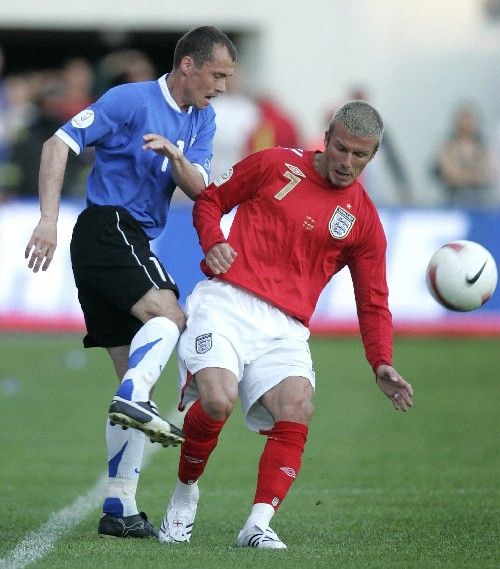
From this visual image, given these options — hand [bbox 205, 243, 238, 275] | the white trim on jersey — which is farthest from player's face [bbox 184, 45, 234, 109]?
hand [bbox 205, 243, 238, 275]

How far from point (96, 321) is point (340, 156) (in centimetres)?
146

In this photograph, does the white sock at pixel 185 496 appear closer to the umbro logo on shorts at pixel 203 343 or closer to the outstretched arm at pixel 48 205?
the umbro logo on shorts at pixel 203 343

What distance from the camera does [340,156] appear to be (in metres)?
6.66

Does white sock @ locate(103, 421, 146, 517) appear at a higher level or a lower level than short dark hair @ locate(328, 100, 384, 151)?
lower

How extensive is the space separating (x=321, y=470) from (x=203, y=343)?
8.64 ft

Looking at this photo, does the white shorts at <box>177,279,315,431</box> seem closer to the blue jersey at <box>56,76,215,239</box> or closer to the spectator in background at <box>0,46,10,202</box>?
the blue jersey at <box>56,76,215,239</box>

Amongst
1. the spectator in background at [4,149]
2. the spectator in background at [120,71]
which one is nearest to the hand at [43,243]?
the spectator in background at [120,71]

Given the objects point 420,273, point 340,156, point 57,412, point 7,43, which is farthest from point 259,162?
point 7,43

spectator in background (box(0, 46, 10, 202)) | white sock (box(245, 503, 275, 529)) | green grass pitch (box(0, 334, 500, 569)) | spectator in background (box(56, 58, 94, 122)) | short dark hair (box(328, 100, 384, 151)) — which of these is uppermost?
short dark hair (box(328, 100, 384, 151))

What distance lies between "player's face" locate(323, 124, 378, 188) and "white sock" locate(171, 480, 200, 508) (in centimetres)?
160

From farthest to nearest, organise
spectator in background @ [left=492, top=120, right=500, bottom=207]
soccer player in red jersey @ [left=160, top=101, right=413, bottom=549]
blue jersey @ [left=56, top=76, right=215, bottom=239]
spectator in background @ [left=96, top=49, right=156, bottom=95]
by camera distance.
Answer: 1. spectator in background @ [left=492, top=120, right=500, bottom=207]
2. spectator in background @ [left=96, top=49, right=156, bottom=95]
3. blue jersey @ [left=56, top=76, right=215, bottom=239]
4. soccer player in red jersey @ [left=160, top=101, right=413, bottom=549]

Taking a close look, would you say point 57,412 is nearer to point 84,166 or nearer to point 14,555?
point 14,555

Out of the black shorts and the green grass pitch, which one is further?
the black shorts

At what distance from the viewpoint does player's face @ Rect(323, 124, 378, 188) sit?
6617 millimetres
